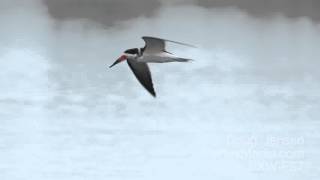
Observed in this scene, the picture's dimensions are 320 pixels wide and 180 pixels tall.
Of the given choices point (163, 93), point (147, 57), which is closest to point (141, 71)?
point (147, 57)

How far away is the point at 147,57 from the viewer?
9.68 feet

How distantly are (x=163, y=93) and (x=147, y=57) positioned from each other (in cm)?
210

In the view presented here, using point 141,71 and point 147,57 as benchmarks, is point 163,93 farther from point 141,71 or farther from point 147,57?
point 147,57

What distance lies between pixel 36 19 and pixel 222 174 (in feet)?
9.20

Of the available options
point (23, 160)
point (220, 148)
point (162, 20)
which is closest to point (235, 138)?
point (220, 148)

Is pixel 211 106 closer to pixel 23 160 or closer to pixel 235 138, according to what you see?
pixel 235 138

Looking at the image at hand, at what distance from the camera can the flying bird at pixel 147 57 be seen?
285 centimetres

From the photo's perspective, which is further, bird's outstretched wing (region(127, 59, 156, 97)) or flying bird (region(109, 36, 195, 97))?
bird's outstretched wing (region(127, 59, 156, 97))

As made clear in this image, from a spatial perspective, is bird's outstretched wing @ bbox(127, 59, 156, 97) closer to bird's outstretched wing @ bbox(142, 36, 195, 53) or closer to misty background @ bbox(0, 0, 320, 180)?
bird's outstretched wing @ bbox(142, 36, 195, 53)

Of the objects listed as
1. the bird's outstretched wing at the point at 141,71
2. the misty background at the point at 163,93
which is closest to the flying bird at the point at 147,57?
the bird's outstretched wing at the point at 141,71

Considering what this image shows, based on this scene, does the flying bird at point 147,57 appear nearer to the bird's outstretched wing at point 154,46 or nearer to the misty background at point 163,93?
the bird's outstretched wing at point 154,46

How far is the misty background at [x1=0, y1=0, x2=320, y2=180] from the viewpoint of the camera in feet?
13.4

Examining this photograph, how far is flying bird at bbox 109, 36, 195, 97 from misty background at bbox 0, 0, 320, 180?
781mm

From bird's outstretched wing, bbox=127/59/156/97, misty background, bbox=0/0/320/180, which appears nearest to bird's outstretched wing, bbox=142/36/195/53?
bird's outstretched wing, bbox=127/59/156/97
